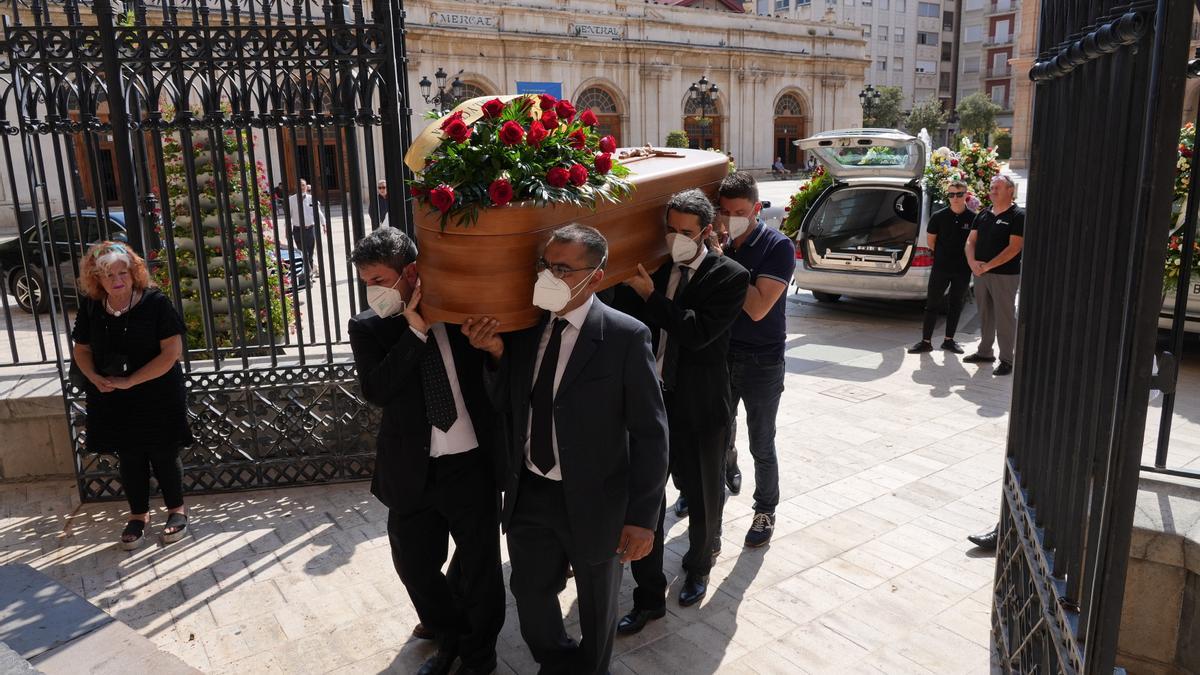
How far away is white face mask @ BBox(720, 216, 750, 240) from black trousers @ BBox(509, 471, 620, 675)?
179cm

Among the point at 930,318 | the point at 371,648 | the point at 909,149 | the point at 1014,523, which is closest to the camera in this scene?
the point at 1014,523

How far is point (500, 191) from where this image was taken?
2850mm

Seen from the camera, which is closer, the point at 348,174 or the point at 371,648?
the point at 371,648

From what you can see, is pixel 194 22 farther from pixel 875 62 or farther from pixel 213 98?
pixel 875 62

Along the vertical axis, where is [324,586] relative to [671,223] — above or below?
below

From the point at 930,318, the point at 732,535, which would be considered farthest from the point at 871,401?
the point at 732,535

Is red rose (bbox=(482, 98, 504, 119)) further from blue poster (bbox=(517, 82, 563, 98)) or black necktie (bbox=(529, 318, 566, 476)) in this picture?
blue poster (bbox=(517, 82, 563, 98))

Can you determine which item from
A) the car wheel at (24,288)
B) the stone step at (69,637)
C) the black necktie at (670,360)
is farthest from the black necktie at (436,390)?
the car wheel at (24,288)

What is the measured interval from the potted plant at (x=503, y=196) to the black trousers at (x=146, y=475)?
2.56m

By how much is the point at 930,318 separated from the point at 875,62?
215ft

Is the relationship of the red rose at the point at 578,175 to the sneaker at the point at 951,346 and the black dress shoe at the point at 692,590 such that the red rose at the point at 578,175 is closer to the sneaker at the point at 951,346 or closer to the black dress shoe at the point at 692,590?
the black dress shoe at the point at 692,590

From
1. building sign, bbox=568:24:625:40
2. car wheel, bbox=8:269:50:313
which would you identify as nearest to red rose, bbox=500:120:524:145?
car wheel, bbox=8:269:50:313

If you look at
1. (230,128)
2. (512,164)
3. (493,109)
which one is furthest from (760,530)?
(230,128)

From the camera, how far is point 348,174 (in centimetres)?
554
